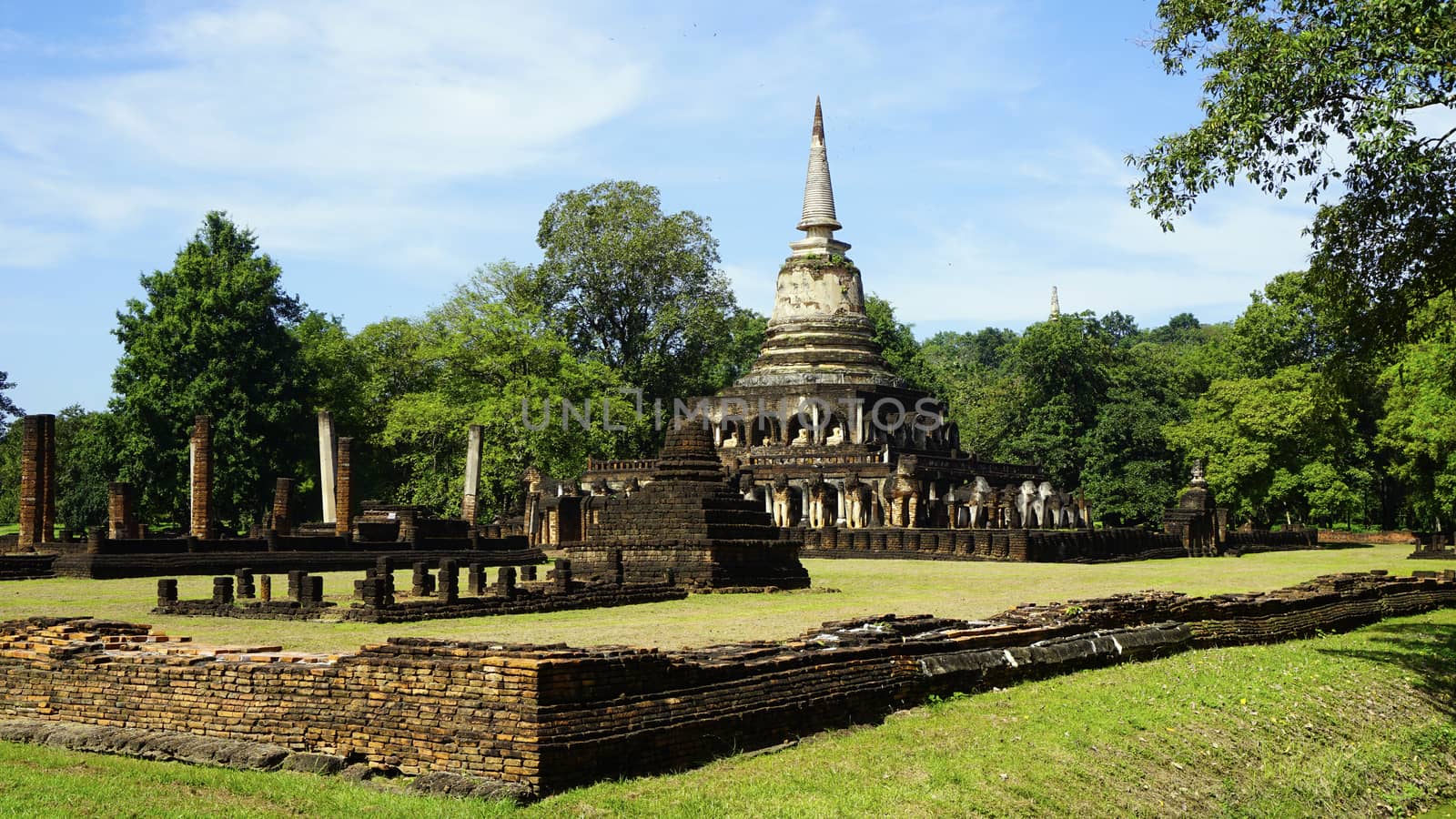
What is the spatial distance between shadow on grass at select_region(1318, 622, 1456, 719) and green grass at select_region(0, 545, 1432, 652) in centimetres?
432

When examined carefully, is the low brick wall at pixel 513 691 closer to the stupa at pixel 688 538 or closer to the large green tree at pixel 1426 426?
the stupa at pixel 688 538

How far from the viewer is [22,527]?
30984 mm

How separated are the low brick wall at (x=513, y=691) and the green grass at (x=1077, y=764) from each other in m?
0.25

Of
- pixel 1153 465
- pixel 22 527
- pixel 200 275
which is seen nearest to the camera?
pixel 22 527

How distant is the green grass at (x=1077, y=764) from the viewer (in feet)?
27.8

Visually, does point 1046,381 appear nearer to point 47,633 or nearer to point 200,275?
point 200,275

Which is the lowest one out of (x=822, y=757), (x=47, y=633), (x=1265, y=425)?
(x=822, y=757)

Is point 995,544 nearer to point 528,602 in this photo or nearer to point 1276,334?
point 528,602

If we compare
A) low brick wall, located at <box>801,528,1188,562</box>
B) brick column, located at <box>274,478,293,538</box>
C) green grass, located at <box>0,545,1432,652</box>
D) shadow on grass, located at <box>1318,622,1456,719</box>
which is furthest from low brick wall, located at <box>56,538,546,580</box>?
shadow on grass, located at <box>1318,622,1456,719</box>

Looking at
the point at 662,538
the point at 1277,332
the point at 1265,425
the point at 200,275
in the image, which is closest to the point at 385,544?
the point at 662,538

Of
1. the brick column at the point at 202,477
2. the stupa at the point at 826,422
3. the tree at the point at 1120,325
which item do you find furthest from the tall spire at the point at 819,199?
the tree at the point at 1120,325

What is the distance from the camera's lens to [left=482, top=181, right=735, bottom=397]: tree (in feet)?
193

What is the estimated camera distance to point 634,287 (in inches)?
2343

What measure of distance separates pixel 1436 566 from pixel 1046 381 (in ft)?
83.8
